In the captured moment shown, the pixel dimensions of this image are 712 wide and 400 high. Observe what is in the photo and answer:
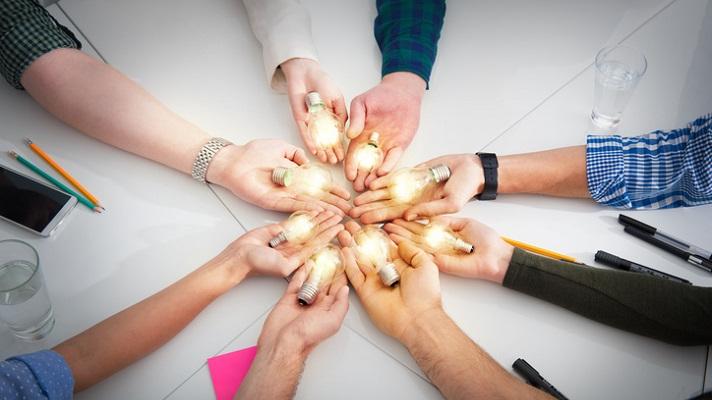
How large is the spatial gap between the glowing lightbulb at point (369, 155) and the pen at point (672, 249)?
683 mm

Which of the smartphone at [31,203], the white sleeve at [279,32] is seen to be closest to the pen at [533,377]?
the white sleeve at [279,32]

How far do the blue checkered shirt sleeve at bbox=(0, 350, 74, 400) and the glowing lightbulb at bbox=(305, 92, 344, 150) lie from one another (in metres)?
0.82

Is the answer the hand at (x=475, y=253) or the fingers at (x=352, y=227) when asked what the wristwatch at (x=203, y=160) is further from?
the hand at (x=475, y=253)

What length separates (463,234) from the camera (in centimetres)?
138

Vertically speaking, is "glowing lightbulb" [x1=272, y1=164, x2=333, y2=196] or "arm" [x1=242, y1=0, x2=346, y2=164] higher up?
"arm" [x1=242, y1=0, x2=346, y2=164]

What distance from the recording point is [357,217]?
1421 mm

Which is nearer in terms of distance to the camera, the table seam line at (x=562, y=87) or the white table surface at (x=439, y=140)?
the white table surface at (x=439, y=140)

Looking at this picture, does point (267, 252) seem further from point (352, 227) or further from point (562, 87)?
point (562, 87)

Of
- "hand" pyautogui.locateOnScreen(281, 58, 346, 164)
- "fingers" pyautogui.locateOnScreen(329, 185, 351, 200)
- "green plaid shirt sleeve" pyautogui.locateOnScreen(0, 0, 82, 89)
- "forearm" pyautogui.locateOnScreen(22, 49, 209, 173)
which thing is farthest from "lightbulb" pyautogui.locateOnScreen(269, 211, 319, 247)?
"green plaid shirt sleeve" pyautogui.locateOnScreen(0, 0, 82, 89)

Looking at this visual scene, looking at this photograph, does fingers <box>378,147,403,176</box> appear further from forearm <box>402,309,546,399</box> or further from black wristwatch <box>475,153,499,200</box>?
forearm <box>402,309,546,399</box>

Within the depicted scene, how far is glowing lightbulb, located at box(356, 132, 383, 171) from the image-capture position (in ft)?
4.80

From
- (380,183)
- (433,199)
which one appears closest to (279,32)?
(380,183)

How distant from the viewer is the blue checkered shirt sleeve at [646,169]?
1.41 meters

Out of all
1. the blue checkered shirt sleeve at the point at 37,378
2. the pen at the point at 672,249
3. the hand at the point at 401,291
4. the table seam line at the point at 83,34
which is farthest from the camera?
the table seam line at the point at 83,34
